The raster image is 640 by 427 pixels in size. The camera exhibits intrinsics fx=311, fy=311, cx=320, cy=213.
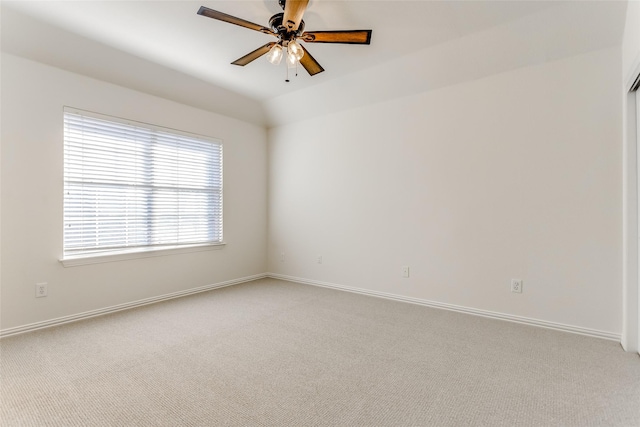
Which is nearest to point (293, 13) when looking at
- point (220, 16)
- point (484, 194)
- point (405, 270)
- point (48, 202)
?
point (220, 16)

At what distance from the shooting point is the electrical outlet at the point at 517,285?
9.86 ft

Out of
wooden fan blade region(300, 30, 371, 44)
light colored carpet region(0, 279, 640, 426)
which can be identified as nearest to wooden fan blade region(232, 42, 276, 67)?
wooden fan blade region(300, 30, 371, 44)

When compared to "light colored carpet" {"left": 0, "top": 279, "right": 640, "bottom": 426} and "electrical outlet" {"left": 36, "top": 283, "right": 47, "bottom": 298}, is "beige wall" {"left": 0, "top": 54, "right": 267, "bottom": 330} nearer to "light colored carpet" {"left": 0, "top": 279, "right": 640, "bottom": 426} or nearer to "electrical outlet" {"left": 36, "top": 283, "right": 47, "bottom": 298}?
"electrical outlet" {"left": 36, "top": 283, "right": 47, "bottom": 298}

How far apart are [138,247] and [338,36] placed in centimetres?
311

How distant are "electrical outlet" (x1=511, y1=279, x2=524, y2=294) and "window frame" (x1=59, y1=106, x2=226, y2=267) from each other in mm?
3544

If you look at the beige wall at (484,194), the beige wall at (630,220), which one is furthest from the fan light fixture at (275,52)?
the beige wall at (630,220)

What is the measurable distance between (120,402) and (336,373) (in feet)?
4.14

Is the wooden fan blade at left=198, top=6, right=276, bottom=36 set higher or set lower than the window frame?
higher

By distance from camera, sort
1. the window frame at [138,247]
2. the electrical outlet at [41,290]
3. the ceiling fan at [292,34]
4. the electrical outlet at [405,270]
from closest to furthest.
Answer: the ceiling fan at [292,34] < the electrical outlet at [41,290] < the window frame at [138,247] < the electrical outlet at [405,270]

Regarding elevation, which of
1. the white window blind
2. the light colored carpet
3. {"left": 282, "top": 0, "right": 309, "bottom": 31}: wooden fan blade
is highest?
{"left": 282, "top": 0, "right": 309, "bottom": 31}: wooden fan blade

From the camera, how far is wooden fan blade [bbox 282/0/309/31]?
191 cm

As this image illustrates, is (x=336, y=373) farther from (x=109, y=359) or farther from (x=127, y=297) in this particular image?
(x=127, y=297)

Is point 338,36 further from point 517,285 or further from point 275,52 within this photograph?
point 517,285

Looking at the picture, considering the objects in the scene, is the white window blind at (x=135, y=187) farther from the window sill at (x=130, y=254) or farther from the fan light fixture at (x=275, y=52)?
the fan light fixture at (x=275, y=52)
